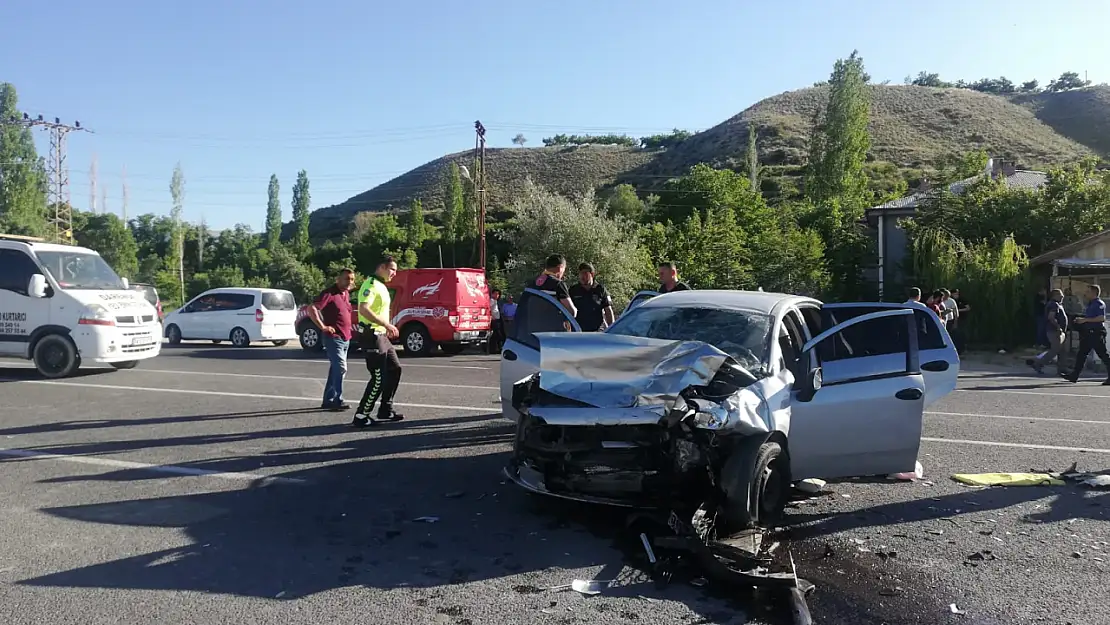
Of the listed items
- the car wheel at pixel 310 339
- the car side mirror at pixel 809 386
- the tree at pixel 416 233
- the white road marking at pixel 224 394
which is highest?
the tree at pixel 416 233

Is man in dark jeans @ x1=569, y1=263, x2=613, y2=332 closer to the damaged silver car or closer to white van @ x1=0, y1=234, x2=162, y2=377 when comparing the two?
the damaged silver car

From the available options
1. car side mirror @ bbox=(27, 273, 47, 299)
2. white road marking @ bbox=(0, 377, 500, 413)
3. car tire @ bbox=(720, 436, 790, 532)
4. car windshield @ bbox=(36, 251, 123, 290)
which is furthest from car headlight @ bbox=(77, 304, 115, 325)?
car tire @ bbox=(720, 436, 790, 532)

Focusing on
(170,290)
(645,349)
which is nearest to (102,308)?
(645,349)

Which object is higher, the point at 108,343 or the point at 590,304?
the point at 590,304

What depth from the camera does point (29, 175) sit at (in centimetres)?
6091

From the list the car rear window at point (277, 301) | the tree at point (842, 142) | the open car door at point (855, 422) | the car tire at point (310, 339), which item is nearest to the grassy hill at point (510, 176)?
the tree at point (842, 142)

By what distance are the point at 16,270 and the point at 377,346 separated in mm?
8439

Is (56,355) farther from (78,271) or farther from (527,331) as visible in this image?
(527,331)

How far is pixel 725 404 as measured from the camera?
4.83 metres

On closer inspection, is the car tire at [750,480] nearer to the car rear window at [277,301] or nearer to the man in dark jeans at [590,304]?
the man in dark jeans at [590,304]

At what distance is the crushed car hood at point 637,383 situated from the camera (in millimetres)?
4750

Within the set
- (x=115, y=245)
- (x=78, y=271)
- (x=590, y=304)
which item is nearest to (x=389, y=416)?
(x=590, y=304)

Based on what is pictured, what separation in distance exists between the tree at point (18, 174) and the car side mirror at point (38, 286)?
176 ft

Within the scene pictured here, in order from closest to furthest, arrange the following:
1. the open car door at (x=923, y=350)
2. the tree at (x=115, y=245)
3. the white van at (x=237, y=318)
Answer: the open car door at (x=923, y=350) < the white van at (x=237, y=318) < the tree at (x=115, y=245)
